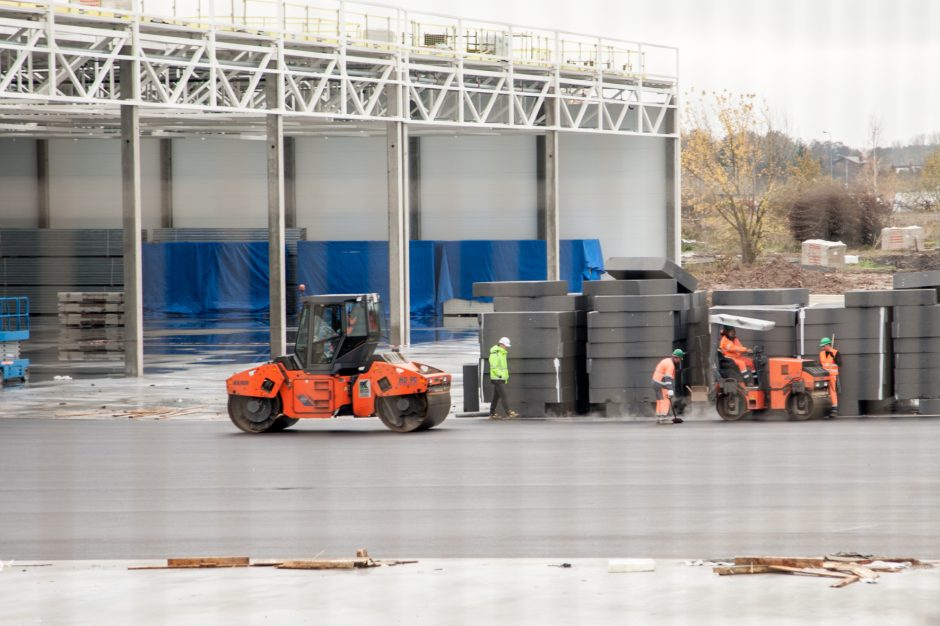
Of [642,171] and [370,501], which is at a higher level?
[642,171]

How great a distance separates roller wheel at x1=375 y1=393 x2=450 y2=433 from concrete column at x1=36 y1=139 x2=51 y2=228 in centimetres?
3620

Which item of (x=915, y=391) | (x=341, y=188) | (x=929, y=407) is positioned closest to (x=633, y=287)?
(x=915, y=391)

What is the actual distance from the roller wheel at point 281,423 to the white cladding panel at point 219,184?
32.0 m

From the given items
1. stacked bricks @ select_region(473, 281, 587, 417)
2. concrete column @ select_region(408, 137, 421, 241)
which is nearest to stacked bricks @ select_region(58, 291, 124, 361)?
concrete column @ select_region(408, 137, 421, 241)

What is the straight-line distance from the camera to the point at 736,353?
21.2m

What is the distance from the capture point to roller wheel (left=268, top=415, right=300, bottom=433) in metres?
20.9

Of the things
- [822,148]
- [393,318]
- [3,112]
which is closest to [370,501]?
[393,318]

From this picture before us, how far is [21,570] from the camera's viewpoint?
10562 millimetres

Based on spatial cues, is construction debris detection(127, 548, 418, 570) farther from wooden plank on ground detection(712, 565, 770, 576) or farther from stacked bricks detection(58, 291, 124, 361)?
stacked bricks detection(58, 291, 124, 361)

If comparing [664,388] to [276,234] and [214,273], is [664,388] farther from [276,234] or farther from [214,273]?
[214,273]

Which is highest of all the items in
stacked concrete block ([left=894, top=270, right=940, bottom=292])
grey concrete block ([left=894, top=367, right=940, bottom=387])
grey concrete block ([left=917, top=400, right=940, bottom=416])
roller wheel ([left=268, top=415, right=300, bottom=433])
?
stacked concrete block ([left=894, top=270, right=940, bottom=292])

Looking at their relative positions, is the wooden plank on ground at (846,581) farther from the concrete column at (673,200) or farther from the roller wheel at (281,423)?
the concrete column at (673,200)

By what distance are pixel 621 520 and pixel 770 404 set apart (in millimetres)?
9452

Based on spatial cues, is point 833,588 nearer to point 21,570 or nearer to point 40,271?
point 21,570
